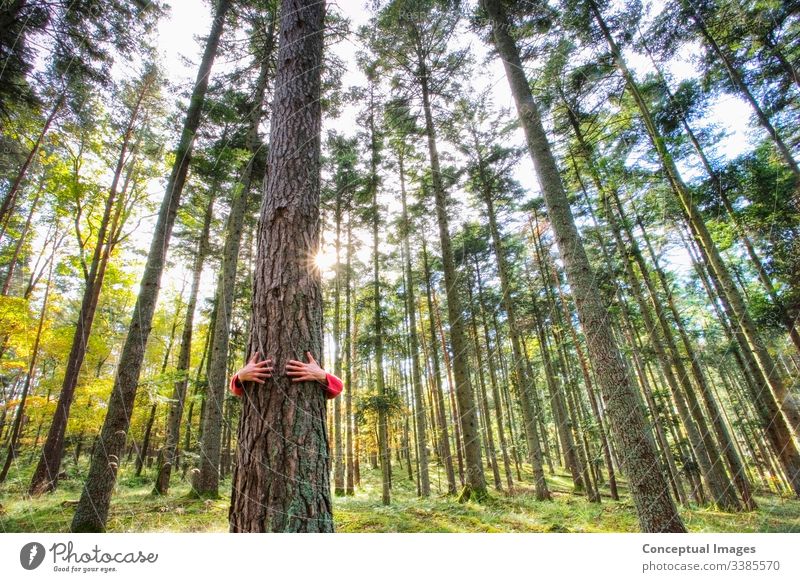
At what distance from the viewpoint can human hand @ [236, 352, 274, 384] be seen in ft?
5.24

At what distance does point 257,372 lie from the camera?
1605 millimetres

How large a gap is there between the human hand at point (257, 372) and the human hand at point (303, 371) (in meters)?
0.10

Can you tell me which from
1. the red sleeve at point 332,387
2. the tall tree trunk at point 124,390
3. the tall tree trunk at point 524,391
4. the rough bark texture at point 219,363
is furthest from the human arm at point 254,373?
the rough bark texture at point 219,363

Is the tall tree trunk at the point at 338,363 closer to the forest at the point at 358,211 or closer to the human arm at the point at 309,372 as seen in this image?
the forest at the point at 358,211

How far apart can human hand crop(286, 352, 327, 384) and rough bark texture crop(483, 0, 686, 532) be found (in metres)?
3.27

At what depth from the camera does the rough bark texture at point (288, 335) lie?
148 cm

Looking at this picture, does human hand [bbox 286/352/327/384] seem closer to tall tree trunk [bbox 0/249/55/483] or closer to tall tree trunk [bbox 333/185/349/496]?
tall tree trunk [bbox 0/249/55/483]

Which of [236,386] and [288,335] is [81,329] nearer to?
[236,386]

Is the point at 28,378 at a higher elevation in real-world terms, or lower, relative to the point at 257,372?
higher

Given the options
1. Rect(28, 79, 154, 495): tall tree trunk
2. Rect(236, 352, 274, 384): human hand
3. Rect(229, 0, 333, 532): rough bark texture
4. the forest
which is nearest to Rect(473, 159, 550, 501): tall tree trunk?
the forest

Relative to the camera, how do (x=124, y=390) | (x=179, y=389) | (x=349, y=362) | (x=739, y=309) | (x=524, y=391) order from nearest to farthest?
1. (x=124, y=390)
2. (x=739, y=309)
3. (x=524, y=391)
4. (x=179, y=389)
5. (x=349, y=362)

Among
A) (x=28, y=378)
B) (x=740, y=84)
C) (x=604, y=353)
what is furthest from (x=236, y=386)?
(x=740, y=84)

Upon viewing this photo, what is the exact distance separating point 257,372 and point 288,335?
24 cm
